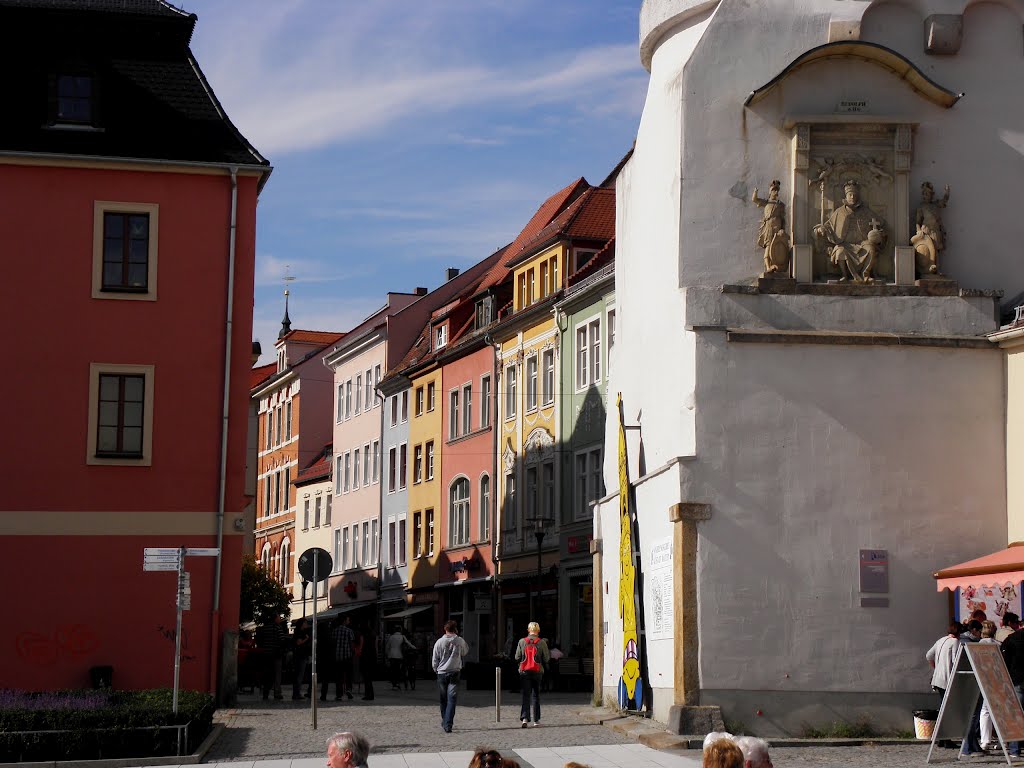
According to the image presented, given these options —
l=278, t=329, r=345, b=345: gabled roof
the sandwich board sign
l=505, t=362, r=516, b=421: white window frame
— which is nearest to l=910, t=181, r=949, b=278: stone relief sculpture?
the sandwich board sign

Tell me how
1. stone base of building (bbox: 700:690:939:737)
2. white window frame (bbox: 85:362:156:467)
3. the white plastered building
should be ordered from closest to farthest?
stone base of building (bbox: 700:690:939:737) → the white plastered building → white window frame (bbox: 85:362:156:467)

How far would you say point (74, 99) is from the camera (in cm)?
3134

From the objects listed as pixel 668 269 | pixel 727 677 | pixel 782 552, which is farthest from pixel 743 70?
pixel 727 677

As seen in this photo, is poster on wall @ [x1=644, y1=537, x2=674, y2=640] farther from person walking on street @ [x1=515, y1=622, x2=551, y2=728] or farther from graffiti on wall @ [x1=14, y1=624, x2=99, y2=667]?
graffiti on wall @ [x1=14, y1=624, x2=99, y2=667]

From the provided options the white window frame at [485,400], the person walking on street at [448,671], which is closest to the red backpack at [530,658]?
the person walking on street at [448,671]

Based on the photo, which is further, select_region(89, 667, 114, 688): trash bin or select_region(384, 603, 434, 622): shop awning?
select_region(384, 603, 434, 622): shop awning

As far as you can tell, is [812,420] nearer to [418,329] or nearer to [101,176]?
[101,176]

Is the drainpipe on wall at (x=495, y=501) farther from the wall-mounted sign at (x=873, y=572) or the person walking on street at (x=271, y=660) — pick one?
the wall-mounted sign at (x=873, y=572)

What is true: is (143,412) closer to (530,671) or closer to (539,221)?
(530,671)

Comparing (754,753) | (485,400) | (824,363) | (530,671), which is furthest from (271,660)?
(754,753)

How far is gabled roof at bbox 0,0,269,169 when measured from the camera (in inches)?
1217

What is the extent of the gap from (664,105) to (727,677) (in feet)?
27.1

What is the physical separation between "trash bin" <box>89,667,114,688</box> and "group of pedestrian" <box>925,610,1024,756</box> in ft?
47.9

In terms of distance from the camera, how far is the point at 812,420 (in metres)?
22.2
